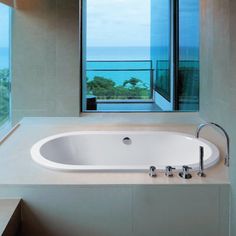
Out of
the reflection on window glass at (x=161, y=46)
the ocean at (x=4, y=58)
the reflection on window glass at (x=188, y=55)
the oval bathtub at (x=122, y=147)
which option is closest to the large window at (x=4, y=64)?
the ocean at (x=4, y=58)

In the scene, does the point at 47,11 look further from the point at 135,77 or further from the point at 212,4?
the point at 212,4

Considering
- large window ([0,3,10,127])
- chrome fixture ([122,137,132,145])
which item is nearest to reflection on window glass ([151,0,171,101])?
chrome fixture ([122,137,132,145])

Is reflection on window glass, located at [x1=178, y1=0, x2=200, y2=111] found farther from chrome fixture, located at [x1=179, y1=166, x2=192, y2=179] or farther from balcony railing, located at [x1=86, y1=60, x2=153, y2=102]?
chrome fixture, located at [x1=179, y1=166, x2=192, y2=179]

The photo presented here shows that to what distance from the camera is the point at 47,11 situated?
10.5 ft

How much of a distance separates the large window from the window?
0.79 meters

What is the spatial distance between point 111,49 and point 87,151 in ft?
4.45

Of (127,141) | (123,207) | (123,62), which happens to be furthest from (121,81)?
(123,207)

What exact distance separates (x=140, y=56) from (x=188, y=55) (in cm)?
58

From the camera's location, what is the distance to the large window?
9.77 feet

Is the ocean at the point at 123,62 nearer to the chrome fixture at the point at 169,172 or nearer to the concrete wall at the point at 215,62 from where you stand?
the concrete wall at the point at 215,62

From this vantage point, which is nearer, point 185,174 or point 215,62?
point 185,174

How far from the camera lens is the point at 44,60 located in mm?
3232

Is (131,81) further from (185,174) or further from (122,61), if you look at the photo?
(185,174)

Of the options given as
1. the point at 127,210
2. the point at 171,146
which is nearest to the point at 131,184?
the point at 127,210
